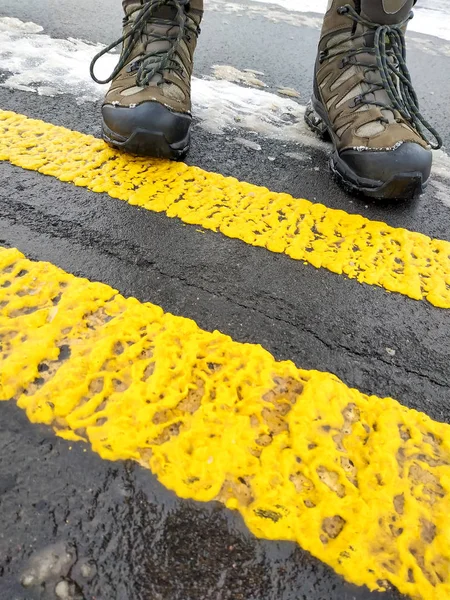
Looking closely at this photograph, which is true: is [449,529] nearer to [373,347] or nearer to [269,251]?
[373,347]

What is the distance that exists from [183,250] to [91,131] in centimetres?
106

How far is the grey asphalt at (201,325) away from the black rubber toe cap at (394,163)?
0.14m

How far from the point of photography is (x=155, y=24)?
2.14 m

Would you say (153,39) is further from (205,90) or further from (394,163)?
(394,163)

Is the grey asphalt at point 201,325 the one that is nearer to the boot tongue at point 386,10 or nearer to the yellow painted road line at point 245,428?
the yellow painted road line at point 245,428

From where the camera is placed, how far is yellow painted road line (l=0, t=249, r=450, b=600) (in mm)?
883

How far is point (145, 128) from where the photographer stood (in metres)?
1.89

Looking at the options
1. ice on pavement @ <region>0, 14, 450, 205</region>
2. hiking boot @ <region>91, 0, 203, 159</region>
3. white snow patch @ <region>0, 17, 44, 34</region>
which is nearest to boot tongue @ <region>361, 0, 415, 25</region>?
ice on pavement @ <region>0, 14, 450, 205</region>

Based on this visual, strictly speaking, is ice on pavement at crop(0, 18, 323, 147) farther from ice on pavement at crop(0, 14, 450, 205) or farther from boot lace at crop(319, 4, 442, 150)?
boot lace at crop(319, 4, 442, 150)

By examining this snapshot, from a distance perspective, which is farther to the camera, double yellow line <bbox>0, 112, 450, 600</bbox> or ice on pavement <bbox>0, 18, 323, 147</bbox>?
ice on pavement <bbox>0, 18, 323, 147</bbox>

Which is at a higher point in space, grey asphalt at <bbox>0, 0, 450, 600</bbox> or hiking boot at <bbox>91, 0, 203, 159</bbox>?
hiking boot at <bbox>91, 0, 203, 159</bbox>

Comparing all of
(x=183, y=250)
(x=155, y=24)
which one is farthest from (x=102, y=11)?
(x=183, y=250)

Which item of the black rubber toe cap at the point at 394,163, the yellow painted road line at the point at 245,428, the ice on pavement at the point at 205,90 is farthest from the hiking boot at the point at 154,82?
the yellow painted road line at the point at 245,428

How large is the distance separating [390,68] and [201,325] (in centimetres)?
152
